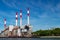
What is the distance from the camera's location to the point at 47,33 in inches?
3482

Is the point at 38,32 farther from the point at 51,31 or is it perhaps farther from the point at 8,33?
the point at 8,33

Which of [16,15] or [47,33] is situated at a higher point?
[16,15]

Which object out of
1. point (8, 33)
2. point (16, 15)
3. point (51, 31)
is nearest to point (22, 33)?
point (8, 33)

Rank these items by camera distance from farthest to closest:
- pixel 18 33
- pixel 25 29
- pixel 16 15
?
1. pixel 18 33
2. pixel 25 29
3. pixel 16 15

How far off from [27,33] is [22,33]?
3.10 meters

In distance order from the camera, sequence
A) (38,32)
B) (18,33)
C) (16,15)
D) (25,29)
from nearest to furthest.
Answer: (16,15), (25,29), (18,33), (38,32)

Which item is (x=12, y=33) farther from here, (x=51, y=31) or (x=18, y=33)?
(x=51, y=31)

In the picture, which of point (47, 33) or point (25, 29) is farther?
point (47, 33)

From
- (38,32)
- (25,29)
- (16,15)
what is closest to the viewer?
(16,15)

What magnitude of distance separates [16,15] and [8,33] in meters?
24.2

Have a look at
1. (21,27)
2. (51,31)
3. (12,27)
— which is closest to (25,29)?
(21,27)

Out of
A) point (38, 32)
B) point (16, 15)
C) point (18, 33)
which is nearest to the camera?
point (16, 15)

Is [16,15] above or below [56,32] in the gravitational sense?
above

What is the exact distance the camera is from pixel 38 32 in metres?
95.8
